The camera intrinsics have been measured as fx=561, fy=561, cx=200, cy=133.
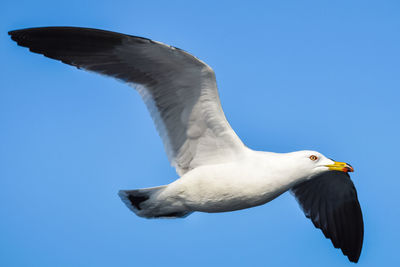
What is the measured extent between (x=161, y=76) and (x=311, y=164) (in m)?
2.02

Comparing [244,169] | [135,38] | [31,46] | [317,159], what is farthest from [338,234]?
[31,46]

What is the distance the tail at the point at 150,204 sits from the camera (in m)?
6.62

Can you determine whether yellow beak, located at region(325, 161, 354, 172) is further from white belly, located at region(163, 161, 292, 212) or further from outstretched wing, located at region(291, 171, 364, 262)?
outstretched wing, located at region(291, 171, 364, 262)

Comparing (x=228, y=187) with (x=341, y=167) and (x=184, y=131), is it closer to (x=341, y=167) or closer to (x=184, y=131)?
(x=184, y=131)

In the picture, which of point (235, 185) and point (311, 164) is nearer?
point (235, 185)

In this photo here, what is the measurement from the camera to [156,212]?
6.82 m

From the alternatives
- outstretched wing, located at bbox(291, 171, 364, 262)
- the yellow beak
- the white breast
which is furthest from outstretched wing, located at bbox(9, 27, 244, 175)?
outstretched wing, located at bbox(291, 171, 364, 262)

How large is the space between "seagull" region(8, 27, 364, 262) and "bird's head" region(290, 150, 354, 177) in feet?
0.04

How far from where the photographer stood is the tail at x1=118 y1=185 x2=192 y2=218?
6.62 meters

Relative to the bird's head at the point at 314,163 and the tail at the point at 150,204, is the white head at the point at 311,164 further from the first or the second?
the tail at the point at 150,204

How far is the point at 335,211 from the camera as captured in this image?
25.9 feet

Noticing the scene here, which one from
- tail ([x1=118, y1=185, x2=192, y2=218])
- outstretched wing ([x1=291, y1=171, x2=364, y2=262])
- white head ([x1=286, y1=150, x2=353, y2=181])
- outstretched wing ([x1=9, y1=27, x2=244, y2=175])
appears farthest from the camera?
outstretched wing ([x1=291, y1=171, x2=364, y2=262])

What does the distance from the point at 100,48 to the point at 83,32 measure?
0.26 m

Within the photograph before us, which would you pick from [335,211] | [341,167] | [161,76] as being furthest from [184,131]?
[335,211]
